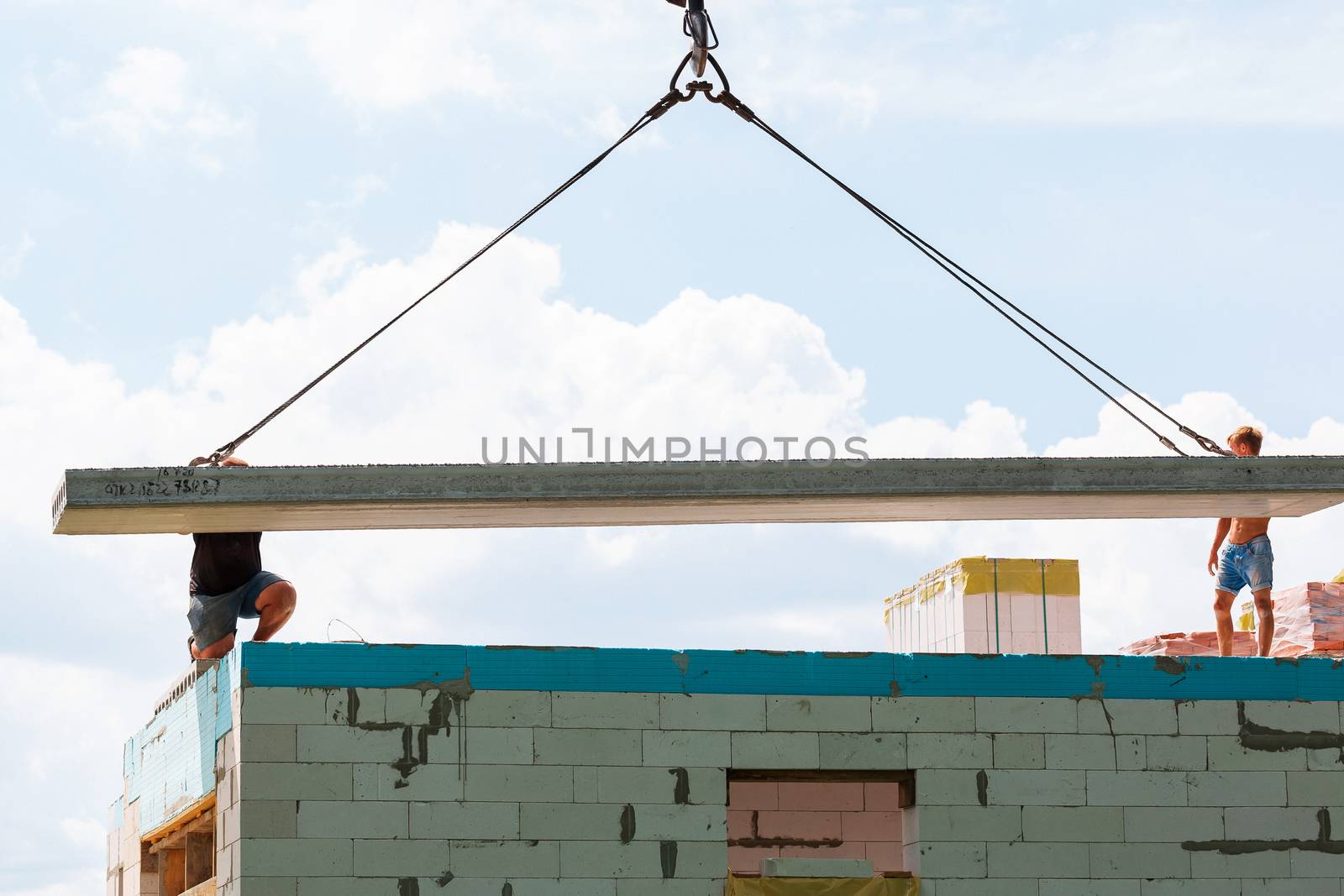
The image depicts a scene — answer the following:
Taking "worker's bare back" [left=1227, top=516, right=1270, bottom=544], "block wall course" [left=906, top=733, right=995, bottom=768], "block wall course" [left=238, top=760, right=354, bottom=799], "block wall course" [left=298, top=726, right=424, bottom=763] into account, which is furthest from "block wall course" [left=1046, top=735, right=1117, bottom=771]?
"block wall course" [left=238, top=760, right=354, bottom=799]

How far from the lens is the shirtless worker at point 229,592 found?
1155cm

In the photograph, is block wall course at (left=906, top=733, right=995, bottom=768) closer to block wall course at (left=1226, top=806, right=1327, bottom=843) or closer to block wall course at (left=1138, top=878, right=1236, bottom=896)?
block wall course at (left=1138, top=878, right=1236, bottom=896)

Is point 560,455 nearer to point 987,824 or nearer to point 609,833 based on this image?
point 609,833

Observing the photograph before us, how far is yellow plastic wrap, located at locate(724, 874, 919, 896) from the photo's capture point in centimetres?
1066

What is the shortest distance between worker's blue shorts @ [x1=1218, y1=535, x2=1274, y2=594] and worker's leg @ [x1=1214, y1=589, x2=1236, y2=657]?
117 millimetres

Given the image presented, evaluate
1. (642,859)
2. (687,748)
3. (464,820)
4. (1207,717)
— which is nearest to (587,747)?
(687,748)

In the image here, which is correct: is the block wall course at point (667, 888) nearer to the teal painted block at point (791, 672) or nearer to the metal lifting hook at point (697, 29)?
the teal painted block at point (791, 672)

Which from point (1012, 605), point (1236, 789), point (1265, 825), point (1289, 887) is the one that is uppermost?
point (1012, 605)

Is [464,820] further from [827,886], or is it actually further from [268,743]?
[827,886]

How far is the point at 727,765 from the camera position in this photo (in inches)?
423

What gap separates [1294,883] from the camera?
36.1 feet

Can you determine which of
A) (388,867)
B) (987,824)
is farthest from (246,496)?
(987,824)

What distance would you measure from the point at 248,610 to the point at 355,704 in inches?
59.1

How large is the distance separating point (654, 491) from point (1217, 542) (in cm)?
500
